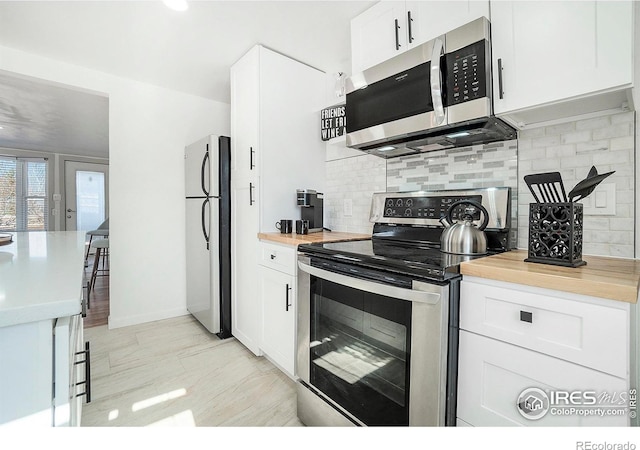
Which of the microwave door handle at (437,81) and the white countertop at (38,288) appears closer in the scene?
the white countertop at (38,288)

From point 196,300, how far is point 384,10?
2.72 metres

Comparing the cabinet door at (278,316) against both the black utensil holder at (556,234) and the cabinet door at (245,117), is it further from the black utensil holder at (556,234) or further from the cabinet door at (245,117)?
the black utensil holder at (556,234)

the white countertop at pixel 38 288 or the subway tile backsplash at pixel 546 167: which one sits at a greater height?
the subway tile backsplash at pixel 546 167

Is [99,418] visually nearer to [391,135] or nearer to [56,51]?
[391,135]

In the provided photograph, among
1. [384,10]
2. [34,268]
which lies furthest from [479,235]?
[34,268]

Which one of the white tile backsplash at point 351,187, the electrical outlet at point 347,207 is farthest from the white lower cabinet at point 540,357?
the electrical outlet at point 347,207

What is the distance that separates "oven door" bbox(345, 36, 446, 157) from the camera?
1.39 m

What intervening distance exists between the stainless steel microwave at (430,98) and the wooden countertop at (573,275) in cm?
65

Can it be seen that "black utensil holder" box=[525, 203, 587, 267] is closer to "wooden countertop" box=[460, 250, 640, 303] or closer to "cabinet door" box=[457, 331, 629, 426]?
"wooden countertop" box=[460, 250, 640, 303]

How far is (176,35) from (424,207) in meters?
2.06

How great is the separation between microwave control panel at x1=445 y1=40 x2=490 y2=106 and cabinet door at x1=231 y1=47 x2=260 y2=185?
1.36 metres

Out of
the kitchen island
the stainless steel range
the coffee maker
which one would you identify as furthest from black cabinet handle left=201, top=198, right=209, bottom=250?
the kitchen island

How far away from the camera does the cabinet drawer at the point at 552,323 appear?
2.55 ft

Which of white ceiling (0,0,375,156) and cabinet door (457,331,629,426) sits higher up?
white ceiling (0,0,375,156)
